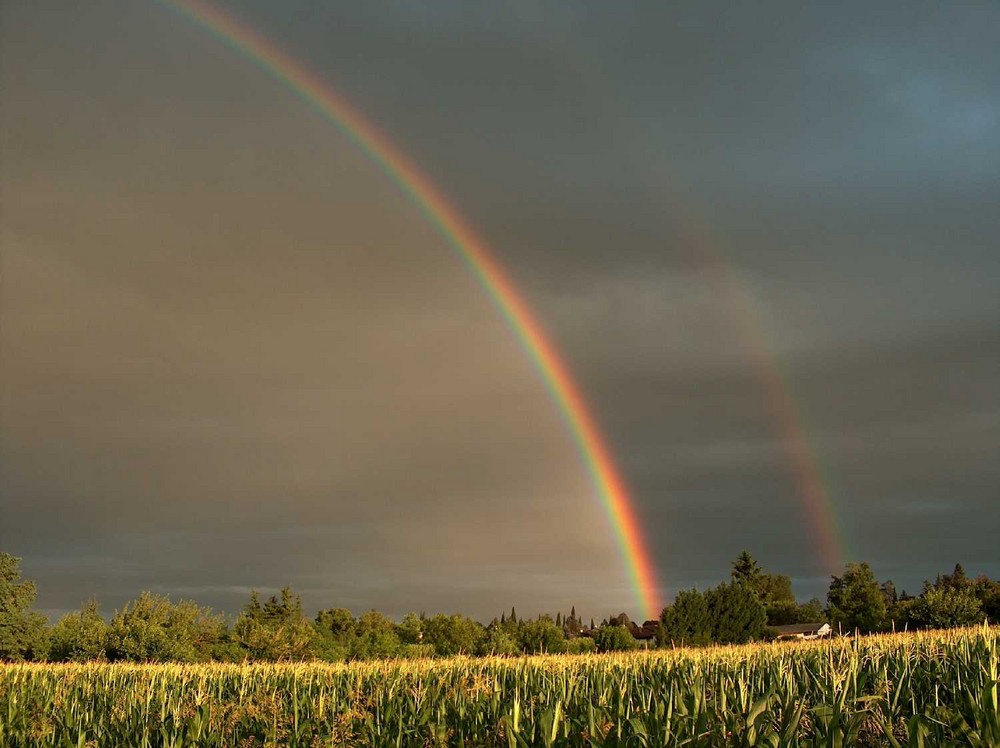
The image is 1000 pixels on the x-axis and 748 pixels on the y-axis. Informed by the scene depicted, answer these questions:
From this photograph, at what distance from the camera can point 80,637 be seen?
5972cm

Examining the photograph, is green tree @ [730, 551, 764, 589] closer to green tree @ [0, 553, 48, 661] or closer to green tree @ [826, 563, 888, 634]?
green tree @ [826, 563, 888, 634]

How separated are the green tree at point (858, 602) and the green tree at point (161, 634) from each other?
200 feet

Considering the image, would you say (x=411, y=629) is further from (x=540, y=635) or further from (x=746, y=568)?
(x=746, y=568)

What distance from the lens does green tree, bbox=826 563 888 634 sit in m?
93.5

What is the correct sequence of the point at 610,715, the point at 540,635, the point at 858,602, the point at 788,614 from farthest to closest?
the point at 788,614 → the point at 858,602 → the point at 540,635 → the point at 610,715

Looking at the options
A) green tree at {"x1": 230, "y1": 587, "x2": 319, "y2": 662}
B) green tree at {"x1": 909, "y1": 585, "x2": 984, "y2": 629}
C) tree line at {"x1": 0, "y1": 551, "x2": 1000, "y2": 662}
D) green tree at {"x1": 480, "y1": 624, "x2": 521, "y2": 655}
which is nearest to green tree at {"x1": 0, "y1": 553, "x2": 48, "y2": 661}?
tree line at {"x1": 0, "y1": 551, "x2": 1000, "y2": 662}

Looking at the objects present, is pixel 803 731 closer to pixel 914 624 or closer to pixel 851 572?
pixel 914 624

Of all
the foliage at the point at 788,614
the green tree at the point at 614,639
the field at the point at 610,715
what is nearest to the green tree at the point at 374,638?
the green tree at the point at 614,639

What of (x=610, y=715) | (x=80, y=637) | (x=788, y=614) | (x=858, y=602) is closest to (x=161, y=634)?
(x=80, y=637)

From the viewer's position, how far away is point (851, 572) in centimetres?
10006

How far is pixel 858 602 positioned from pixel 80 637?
2869 inches

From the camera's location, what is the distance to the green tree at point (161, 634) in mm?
57219

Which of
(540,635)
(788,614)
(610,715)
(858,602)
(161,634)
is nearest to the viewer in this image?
(610,715)

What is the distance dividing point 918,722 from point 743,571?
490 feet
